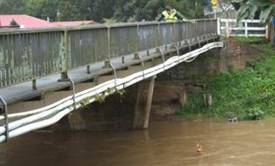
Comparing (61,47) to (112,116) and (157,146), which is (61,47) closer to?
(157,146)

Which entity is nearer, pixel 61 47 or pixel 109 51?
pixel 61 47

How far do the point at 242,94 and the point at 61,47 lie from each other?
62.2 ft

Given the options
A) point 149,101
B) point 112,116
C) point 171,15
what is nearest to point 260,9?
point 149,101

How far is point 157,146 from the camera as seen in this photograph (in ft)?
67.3

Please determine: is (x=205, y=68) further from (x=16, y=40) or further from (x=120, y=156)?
(x=16, y=40)

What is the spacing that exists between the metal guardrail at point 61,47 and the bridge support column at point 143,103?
10.9 ft

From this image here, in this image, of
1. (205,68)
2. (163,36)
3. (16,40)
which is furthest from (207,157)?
(205,68)

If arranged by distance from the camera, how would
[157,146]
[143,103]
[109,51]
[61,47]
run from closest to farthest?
[61,47] → [109,51] → [157,146] → [143,103]

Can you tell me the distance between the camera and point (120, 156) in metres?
18.6

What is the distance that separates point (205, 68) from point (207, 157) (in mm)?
13253

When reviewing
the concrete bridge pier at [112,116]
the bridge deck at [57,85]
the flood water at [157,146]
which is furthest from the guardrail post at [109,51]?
the concrete bridge pier at [112,116]

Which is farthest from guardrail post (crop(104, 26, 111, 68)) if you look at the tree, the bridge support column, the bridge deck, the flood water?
the tree

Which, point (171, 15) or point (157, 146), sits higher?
point (171, 15)

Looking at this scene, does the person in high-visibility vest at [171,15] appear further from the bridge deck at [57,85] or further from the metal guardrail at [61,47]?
the bridge deck at [57,85]
